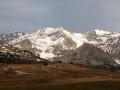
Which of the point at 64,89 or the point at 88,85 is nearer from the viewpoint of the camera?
the point at 64,89

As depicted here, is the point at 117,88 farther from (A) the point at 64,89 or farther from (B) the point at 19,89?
(B) the point at 19,89

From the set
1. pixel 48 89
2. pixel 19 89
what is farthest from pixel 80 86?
pixel 19 89

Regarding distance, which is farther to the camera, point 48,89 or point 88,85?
point 88,85

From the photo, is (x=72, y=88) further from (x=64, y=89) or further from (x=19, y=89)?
(x=19, y=89)

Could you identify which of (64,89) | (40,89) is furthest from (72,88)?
(40,89)

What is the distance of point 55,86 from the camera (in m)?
167

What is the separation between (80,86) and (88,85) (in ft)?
14.7

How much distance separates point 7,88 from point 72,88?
92.8ft

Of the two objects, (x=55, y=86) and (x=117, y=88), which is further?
(x=55, y=86)

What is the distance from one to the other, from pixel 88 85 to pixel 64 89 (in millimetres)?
15102

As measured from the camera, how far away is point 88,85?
167 m

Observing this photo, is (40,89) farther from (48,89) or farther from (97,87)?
(97,87)

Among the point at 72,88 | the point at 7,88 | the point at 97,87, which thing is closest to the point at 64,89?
the point at 72,88

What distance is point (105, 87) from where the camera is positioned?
15875 cm
